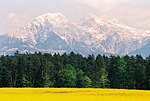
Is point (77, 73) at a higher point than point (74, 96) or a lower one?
higher

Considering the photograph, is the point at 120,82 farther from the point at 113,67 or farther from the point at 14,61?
the point at 14,61

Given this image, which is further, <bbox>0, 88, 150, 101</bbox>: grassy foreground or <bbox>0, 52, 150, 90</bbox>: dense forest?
<bbox>0, 52, 150, 90</bbox>: dense forest

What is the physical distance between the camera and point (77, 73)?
116000 millimetres

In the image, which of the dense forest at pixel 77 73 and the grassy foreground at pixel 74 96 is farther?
the dense forest at pixel 77 73

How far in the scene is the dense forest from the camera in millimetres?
109812

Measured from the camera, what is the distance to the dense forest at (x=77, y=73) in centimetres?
10981

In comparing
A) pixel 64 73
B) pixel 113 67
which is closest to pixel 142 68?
pixel 113 67

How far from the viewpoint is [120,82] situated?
111m

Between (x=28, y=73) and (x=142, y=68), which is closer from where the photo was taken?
(x=142, y=68)

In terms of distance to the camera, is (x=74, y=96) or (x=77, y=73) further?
(x=77, y=73)

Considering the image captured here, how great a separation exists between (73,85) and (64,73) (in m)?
4.74

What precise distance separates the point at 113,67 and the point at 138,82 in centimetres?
1220

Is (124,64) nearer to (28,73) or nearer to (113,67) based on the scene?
(113,67)

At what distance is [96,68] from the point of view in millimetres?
121688
